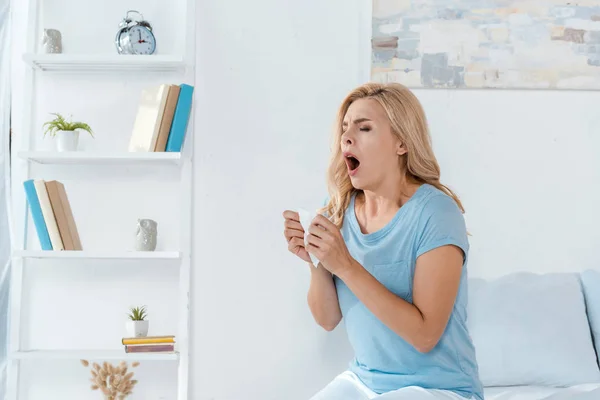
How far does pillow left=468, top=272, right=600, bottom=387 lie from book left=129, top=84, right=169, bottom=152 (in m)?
1.20

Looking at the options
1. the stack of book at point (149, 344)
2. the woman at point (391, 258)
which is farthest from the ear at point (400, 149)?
the stack of book at point (149, 344)

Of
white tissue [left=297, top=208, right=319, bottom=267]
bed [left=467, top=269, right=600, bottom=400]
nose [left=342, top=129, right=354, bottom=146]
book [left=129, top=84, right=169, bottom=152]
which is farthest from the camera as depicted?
book [left=129, top=84, right=169, bottom=152]

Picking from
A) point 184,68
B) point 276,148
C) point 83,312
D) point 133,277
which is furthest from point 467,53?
point 83,312

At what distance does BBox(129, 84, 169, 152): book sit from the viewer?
8.12 feet

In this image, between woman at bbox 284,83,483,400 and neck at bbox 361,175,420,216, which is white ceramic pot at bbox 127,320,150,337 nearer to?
woman at bbox 284,83,483,400

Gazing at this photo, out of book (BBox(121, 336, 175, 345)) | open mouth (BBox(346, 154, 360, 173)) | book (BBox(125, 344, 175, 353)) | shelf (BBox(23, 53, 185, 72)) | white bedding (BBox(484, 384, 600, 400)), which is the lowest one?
white bedding (BBox(484, 384, 600, 400))

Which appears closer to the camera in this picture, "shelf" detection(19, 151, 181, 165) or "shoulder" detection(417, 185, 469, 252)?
"shoulder" detection(417, 185, 469, 252)

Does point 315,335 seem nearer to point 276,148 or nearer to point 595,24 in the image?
point 276,148

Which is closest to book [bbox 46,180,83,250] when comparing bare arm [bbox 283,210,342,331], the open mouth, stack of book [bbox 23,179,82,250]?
stack of book [bbox 23,179,82,250]

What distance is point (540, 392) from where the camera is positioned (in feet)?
7.08

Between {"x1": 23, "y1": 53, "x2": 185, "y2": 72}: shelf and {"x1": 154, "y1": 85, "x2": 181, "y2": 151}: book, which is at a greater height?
{"x1": 23, "y1": 53, "x2": 185, "y2": 72}: shelf

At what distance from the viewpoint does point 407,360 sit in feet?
5.33

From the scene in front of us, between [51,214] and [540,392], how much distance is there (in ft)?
5.46

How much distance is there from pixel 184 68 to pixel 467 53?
1.05m
